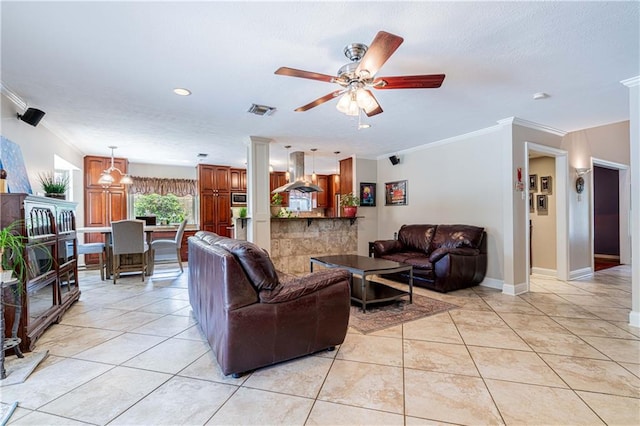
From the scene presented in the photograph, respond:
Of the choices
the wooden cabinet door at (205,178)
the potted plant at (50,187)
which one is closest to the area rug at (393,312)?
the potted plant at (50,187)

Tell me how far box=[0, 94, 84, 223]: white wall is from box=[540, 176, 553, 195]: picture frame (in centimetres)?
742

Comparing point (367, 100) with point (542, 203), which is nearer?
point (367, 100)

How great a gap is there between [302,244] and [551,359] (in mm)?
4160

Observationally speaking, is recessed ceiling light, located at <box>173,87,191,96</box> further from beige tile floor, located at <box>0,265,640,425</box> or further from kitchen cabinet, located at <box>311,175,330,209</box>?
kitchen cabinet, located at <box>311,175,330,209</box>

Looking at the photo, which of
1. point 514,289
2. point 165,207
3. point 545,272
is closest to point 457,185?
point 514,289

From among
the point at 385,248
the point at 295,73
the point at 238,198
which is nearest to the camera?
the point at 295,73

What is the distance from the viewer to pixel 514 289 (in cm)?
415

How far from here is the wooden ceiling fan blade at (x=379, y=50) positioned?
1.68 metres

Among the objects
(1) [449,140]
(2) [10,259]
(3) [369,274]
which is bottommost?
(3) [369,274]

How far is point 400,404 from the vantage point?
5.82ft

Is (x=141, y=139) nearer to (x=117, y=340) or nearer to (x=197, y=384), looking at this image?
(x=117, y=340)

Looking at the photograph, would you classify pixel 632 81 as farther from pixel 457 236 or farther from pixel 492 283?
pixel 492 283

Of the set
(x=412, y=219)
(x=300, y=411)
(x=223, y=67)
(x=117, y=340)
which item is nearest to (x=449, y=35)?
(x=223, y=67)

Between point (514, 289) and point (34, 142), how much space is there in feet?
21.5
